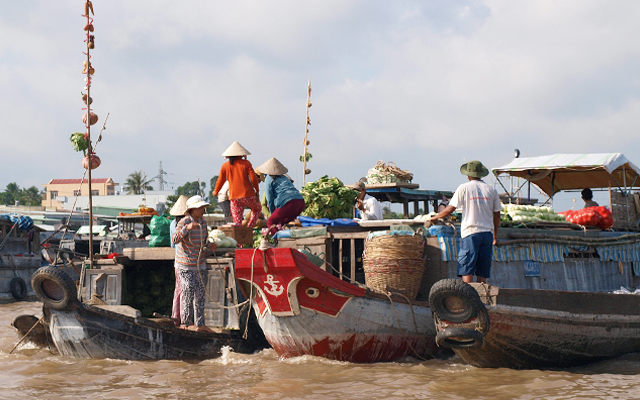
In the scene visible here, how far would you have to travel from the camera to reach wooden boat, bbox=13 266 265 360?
22.5 feet

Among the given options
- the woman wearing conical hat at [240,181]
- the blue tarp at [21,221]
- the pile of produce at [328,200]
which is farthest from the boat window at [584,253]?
the blue tarp at [21,221]

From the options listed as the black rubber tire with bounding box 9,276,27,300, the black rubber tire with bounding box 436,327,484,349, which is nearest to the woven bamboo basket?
the black rubber tire with bounding box 436,327,484,349

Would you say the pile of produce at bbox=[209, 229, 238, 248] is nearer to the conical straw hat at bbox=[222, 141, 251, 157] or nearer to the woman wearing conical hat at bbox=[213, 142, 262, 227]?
the woman wearing conical hat at bbox=[213, 142, 262, 227]

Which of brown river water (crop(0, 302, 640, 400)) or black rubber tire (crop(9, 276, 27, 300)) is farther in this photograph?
black rubber tire (crop(9, 276, 27, 300))

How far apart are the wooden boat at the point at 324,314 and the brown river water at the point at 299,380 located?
17cm

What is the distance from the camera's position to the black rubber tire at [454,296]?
5.84 meters

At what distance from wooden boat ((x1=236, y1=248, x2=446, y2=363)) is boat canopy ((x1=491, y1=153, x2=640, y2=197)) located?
4951 mm

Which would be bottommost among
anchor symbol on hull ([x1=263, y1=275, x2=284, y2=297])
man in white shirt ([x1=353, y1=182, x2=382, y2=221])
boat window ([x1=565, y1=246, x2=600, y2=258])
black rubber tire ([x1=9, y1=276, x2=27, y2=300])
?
black rubber tire ([x1=9, y1=276, x2=27, y2=300])

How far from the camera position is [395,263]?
6863 millimetres

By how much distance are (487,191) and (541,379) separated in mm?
2008

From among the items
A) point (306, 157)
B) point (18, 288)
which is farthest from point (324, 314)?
point (18, 288)

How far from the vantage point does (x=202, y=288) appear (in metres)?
7.53

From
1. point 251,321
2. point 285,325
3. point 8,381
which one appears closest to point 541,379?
point 285,325

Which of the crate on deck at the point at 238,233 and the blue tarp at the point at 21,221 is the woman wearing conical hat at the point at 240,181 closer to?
the crate on deck at the point at 238,233
